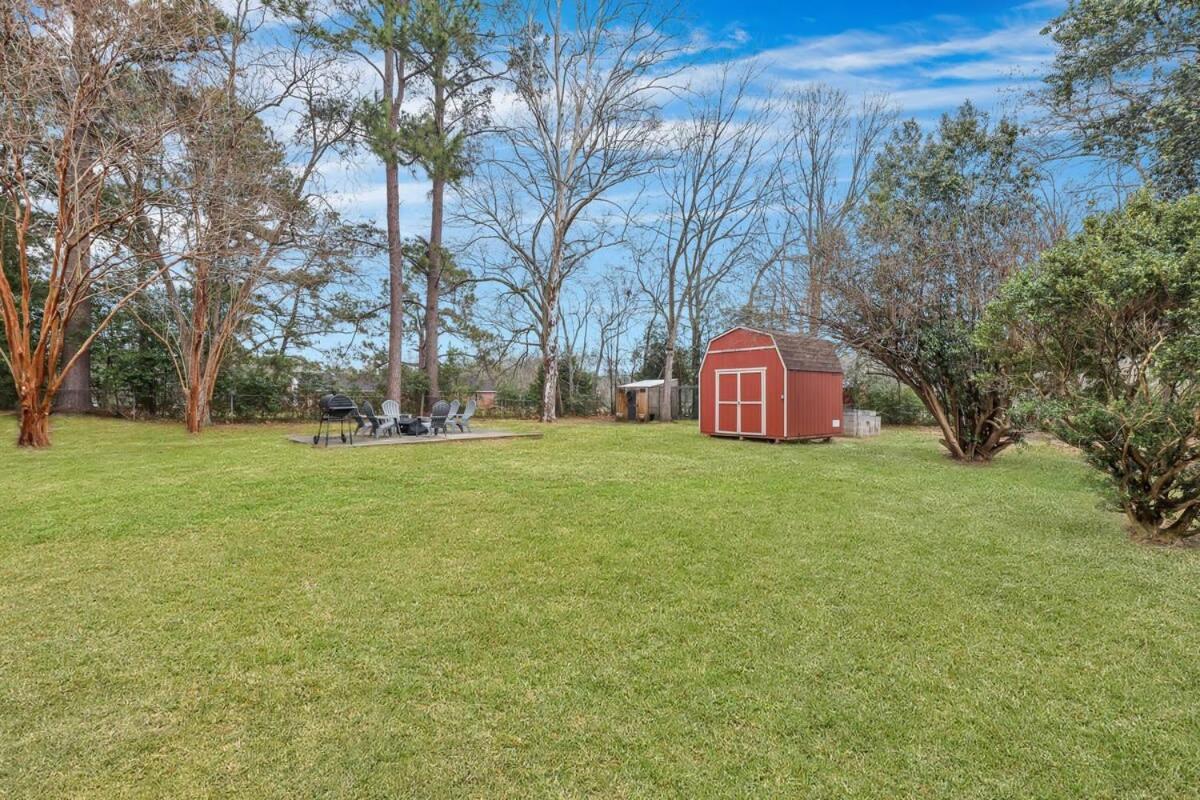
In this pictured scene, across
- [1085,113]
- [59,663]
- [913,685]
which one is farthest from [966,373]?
[59,663]

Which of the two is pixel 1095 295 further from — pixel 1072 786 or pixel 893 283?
pixel 893 283

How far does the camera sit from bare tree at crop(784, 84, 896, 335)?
21.0m

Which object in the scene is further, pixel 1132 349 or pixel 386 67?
pixel 386 67

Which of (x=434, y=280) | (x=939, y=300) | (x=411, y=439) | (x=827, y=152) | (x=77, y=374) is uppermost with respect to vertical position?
(x=827, y=152)

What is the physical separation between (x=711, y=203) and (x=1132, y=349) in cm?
1906

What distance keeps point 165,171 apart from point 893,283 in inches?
504

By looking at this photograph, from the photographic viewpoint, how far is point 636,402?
19344 mm

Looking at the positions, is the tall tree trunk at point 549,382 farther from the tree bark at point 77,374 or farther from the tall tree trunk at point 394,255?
the tree bark at point 77,374

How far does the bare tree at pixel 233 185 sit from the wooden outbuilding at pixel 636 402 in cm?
1014

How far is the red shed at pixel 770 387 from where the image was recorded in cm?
1190

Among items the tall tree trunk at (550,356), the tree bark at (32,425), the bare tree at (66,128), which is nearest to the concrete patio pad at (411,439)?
the tree bark at (32,425)

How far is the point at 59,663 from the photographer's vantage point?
2.47m

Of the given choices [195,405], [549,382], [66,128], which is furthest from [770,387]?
[66,128]

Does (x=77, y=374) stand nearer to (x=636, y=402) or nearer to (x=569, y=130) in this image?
(x=569, y=130)
